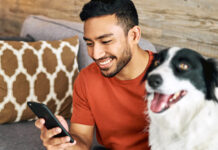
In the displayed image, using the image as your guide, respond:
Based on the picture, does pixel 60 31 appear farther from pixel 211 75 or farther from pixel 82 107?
pixel 211 75

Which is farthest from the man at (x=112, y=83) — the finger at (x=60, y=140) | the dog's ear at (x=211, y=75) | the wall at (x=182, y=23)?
the wall at (x=182, y=23)

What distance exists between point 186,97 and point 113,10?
1.73ft

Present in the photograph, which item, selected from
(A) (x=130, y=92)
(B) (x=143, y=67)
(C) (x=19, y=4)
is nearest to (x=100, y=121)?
(A) (x=130, y=92)

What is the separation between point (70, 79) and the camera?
178cm

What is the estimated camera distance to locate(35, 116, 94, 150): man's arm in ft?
3.72

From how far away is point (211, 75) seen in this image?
1009mm

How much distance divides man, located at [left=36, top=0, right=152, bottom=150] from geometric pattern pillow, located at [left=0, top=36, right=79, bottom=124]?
0.34m

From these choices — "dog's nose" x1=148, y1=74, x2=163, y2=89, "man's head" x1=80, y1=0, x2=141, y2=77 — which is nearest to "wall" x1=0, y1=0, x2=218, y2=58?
"man's head" x1=80, y1=0, x2=141, y2=77

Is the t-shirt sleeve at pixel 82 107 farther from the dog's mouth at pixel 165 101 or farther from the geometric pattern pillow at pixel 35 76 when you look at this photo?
the dog's mouth at pixel 165 101

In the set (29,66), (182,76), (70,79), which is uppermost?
(182,76)

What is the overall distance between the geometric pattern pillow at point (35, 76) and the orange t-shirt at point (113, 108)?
13.9 inches

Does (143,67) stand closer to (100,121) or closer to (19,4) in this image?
(100,121)

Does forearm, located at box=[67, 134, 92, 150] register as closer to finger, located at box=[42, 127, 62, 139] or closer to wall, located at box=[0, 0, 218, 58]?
finger, located at box=[42, 127, 62, 139]

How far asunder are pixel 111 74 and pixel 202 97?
1.39 feet
